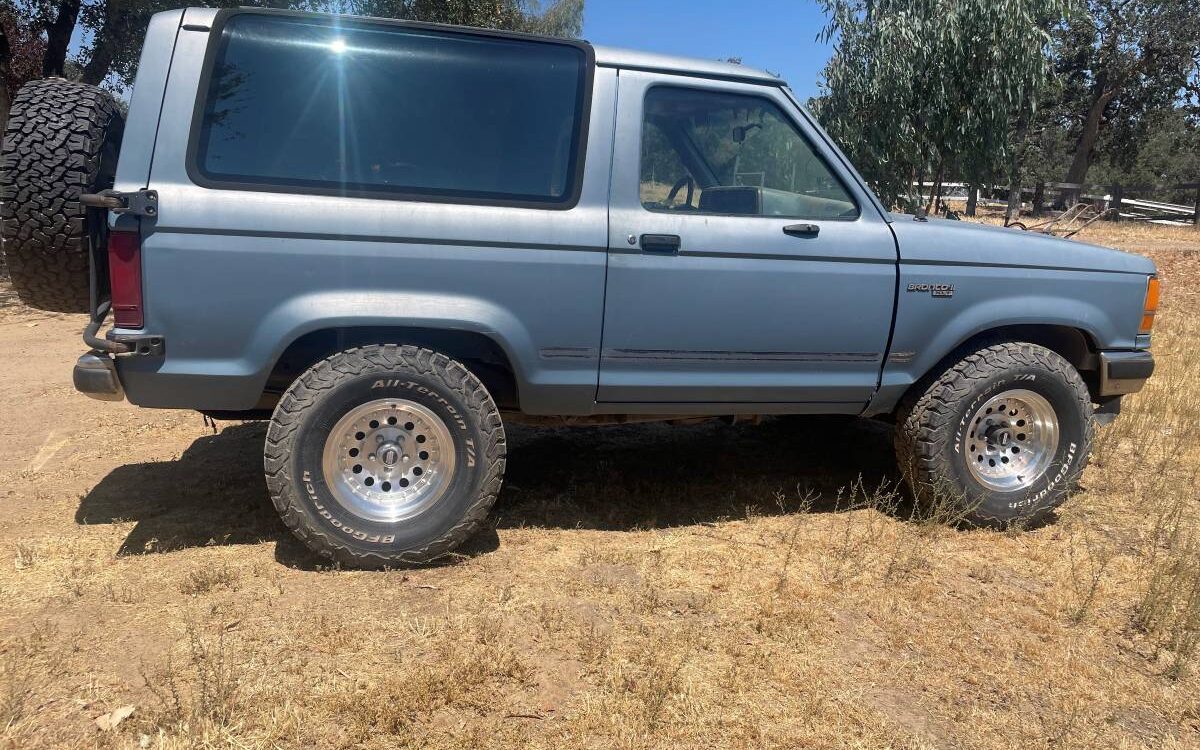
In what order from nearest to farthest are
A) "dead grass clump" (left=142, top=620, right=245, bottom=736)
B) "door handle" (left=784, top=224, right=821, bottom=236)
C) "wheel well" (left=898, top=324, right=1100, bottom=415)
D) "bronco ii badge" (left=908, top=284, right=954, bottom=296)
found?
"dead grass clump" (left=142, top=620, right=245, bottom=736) < "door handle" (left=784, top=224, right=821, bottom=236) < "bronco ii badge" (left=908, top=284, right=954, bottom=296) < "wheel well" (left=898, top=324, right=1100, bottom=415)

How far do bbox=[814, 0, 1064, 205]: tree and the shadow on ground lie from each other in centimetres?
441

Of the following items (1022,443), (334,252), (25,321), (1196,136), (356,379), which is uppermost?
(1196,136)

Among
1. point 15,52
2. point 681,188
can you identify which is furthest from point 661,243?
point 15,52

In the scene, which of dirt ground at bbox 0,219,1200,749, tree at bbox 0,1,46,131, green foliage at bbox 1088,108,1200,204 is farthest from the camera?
green foliage at bbox 1088,108,1200,204

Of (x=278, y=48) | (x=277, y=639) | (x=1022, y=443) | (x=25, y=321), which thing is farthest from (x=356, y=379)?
(x=25, y=321)

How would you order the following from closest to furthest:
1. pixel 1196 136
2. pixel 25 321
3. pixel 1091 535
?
pixel 1091 535
pixel 25 321
pixel 1196 136

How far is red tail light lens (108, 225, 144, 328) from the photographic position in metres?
3.03

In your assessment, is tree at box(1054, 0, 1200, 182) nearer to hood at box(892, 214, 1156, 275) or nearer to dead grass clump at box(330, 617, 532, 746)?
hood at box(892, 214, 1156, 275)

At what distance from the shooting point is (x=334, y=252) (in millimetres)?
3176

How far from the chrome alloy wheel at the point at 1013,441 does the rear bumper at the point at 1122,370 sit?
0.34 meters

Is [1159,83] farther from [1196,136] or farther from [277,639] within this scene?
[277,639]

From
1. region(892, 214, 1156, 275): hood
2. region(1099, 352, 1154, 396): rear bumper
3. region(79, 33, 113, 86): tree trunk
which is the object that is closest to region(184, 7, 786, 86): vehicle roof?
region(892, 214, 1156, 275): hood

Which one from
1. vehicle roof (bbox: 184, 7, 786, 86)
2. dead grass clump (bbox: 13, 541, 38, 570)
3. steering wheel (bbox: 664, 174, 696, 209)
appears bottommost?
dead grass clump (bbox: 13, 541, 38, 570)

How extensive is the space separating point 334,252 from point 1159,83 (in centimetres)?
3128
